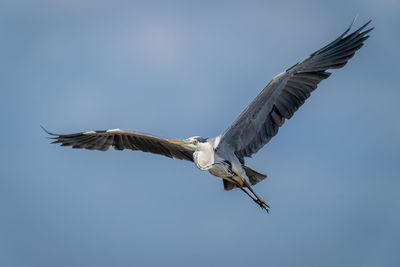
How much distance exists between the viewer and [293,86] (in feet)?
29.1

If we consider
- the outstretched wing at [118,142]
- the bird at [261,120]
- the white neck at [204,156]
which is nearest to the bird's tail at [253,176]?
the bird at [261,120]

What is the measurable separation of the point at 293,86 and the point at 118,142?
11.9ft

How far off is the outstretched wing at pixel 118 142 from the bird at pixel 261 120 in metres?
0.54

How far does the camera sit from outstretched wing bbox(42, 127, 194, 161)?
10.2 metres

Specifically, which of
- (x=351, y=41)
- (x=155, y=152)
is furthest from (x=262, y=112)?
(x=155, y=152)

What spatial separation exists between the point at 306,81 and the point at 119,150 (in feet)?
12.7

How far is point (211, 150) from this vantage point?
904cm

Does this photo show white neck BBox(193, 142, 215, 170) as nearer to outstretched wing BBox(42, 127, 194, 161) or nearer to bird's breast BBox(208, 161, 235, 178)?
bird's breast BBox(208, 161, 235, 178)

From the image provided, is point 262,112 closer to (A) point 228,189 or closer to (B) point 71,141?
(A) point 228,189

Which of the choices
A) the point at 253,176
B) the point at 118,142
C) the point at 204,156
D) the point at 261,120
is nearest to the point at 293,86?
the point at 261,120

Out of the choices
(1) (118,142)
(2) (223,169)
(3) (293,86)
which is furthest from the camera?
(1) (118,142)

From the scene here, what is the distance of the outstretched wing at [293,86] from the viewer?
877 centimetres

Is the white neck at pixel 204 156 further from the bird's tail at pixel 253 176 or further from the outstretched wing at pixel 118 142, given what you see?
the outstretched wing at pixel 118 142

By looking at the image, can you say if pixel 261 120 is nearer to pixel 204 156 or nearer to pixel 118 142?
pixel 204 156
